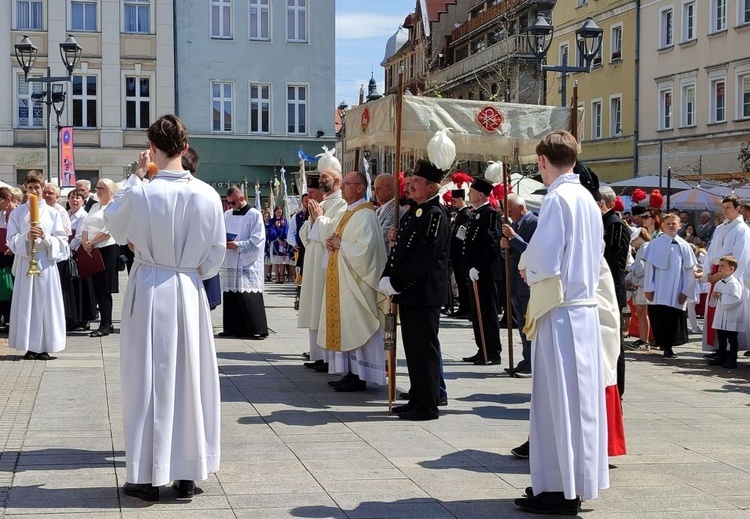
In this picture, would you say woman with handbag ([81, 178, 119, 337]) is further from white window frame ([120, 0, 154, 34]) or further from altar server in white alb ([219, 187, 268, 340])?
white window frame ([120, 0, 154, 34])

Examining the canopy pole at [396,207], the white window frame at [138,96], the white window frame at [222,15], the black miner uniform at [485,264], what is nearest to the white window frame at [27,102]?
the white window frame at [138,96]

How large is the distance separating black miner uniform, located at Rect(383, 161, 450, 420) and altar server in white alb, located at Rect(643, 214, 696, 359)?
20.4ft

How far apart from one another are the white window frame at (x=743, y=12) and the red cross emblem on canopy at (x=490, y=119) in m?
29.3

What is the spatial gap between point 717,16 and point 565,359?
36.8 meters

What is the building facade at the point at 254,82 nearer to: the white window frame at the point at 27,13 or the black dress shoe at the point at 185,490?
the white window frame at the point at 27,13

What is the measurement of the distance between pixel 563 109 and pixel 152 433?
276 inches

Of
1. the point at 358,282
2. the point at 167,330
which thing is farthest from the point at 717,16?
the point at 167,330

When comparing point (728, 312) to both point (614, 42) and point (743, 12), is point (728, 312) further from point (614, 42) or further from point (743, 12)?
point (614, 42)

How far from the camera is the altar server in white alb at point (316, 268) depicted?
11617mm

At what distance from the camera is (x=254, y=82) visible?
43844 millimetres

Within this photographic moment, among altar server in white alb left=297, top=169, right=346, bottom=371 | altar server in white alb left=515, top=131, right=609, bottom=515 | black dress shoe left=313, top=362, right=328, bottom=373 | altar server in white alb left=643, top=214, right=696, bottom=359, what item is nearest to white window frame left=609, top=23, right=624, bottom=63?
altar server in white alb left=643, top=214, right=696, bottom=359

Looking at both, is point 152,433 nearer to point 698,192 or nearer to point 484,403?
point 484,403

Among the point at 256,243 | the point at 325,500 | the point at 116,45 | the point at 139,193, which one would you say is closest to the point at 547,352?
the point at 325,500

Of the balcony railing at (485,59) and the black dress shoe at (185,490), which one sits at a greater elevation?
the balcony railing at (485,59)
